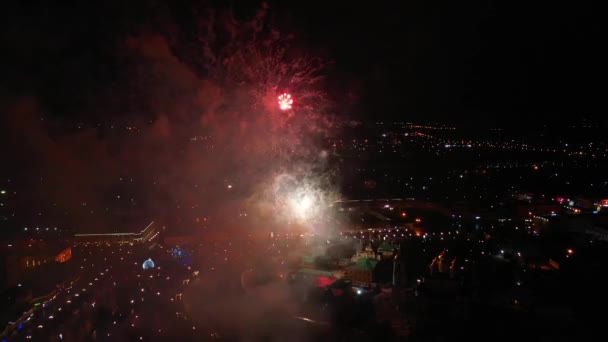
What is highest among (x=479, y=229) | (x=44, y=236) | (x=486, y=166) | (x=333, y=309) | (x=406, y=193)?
(x=486, y=166)

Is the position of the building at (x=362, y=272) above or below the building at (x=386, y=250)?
below

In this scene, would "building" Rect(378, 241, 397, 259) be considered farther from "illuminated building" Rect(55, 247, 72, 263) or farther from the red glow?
"illuminated building" Rect(55, 247, 72, 263)

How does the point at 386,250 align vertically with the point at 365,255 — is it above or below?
above

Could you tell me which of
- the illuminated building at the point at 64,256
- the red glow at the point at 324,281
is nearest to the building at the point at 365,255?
the red glow at the point at 324,281

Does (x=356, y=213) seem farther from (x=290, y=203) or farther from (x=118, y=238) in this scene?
(x=118, y=238)

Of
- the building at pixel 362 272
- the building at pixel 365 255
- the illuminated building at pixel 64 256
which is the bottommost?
the illuminated building at pixel 64 256

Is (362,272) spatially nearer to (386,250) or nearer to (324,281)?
(324,281)

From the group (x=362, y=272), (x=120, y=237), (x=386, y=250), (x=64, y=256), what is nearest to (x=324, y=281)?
(x=362, y=272)

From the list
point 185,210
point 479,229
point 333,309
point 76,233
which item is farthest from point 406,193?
point 76,233

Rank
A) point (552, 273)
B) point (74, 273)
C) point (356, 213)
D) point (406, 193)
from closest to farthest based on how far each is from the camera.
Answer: point (552, 273) < point (74, 273) < point (356, 213) < point (406, 193)

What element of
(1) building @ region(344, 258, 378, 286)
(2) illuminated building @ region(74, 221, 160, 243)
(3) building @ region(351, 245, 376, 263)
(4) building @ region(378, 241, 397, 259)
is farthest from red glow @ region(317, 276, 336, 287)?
(2) illuminated building @ region(74, 221, 160, 243)

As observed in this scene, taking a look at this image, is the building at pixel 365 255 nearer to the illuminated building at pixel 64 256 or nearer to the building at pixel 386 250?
the building at pixel 386 250
